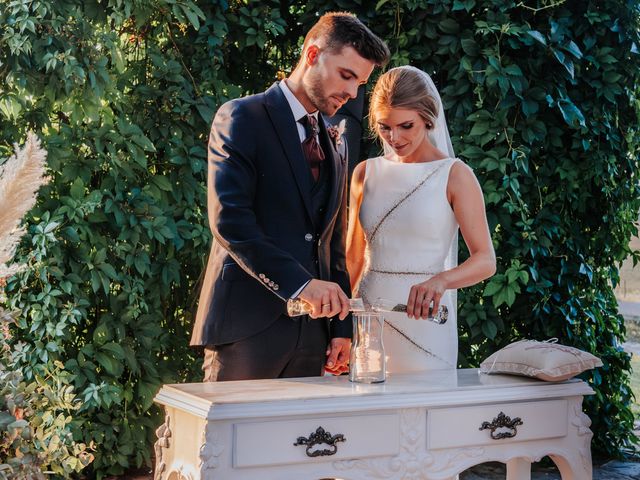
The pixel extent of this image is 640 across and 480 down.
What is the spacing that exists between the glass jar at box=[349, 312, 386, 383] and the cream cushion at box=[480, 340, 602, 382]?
0.43m

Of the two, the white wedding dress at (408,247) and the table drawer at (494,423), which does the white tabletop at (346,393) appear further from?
the white wedding dress at (408,247)

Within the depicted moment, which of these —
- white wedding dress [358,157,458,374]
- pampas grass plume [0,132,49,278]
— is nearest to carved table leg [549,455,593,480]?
white wedding dress [358,157,458,374]

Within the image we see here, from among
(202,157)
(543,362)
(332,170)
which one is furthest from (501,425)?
(202,157)

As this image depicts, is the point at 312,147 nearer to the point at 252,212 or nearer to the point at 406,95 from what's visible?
the point at 252,212

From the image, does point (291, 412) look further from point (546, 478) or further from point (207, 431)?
point (546, 478)

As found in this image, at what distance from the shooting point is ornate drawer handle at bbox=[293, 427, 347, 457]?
2205 millimetres

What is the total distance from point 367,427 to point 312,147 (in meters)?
0.78

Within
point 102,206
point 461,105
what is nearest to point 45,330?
point 102,206

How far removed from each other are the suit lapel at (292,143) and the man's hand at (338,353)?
1.23 feet

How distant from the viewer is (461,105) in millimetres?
4141

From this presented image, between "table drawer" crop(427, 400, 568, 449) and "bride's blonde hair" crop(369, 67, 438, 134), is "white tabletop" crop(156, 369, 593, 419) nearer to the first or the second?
"table drawer" crop(427, 400, 568, 449)

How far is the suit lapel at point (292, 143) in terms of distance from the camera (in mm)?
2432

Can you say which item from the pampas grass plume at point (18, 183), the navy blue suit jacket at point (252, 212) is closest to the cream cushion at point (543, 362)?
the navy blue suit jacket at point (252, 212)

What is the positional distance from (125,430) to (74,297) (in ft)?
2.15
